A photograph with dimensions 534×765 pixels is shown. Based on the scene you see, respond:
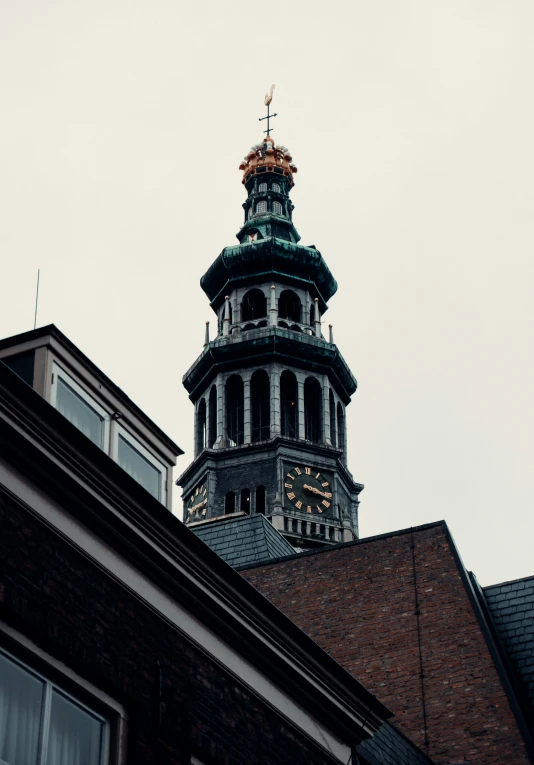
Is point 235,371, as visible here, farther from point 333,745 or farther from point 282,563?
point 333,745

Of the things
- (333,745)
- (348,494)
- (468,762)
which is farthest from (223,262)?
(333,745)

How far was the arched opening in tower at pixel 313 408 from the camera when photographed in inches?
2638

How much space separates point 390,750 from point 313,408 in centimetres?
4937

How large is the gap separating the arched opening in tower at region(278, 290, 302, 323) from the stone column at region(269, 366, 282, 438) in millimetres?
4932

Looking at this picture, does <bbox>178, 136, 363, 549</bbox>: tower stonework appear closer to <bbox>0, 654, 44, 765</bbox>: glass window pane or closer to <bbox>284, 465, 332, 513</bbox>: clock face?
<bbox>284, 465, 332, 513</bbox>: clock face

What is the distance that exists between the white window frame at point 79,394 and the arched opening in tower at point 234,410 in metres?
53.2

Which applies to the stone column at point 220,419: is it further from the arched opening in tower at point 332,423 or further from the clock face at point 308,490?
the arched opening in tower at point 332,423

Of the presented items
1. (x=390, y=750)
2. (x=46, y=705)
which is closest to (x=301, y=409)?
(x=390, y=750)

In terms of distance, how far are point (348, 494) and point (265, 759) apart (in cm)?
5441

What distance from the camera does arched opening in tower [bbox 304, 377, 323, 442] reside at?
6700 centimetres

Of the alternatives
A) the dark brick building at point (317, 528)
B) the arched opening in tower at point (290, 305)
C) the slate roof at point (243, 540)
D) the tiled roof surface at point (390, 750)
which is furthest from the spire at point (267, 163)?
the tiled roof surface at point (390, 750)

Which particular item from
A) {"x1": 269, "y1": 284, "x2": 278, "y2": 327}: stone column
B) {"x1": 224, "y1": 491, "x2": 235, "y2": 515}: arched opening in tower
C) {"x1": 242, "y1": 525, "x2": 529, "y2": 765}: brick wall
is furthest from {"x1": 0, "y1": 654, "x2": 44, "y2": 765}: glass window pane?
{"x1": 269, "y1": 284, "x2": 278, "y2": 327}: stone column

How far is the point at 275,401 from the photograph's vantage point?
65.6 m

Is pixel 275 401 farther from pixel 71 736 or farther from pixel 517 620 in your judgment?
pixel 71 736
